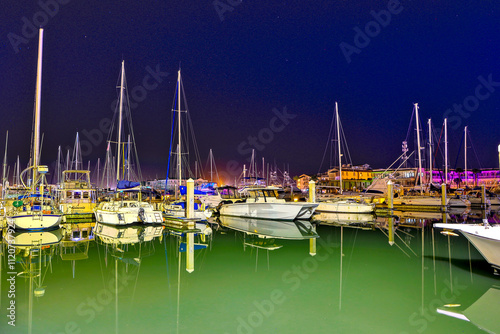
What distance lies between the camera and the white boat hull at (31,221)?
1998 centimetres

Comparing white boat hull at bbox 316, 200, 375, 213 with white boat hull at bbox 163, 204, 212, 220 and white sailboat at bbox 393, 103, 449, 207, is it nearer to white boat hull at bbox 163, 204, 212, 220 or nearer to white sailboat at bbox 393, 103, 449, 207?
white sailboat at bbox 393, 103, 449, 207

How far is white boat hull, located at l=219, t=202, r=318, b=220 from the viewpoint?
27684 millimetres

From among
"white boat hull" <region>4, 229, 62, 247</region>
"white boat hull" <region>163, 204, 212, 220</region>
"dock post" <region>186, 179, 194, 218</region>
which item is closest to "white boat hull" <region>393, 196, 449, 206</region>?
"white boat hull" <region>163, 204, 212, 220</region>

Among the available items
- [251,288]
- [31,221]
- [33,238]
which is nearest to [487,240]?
[251,288]

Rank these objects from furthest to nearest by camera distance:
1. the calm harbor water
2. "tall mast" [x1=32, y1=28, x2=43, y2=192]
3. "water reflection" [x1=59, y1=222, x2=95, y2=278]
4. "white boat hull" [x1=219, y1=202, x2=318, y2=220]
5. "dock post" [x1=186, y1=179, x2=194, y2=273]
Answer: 1. "white boat hull" [x1=219, y1=202, x2=318, y2=220]
2. "tall mast" [x1=32, y1=28, x2=43, y2=192]
3. "water reflection" [x1=59, y1=222, x2=95, y2=278]
4. "dock post" [x1=186, y1=179, x2=194, y2=273]
5. the calm harbor water

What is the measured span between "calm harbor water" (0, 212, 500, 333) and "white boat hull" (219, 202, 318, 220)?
1120 centimetres

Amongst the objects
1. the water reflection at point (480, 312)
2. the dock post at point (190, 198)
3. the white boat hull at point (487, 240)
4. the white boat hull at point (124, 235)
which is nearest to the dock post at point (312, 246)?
the white boat hull at point (487, 240)

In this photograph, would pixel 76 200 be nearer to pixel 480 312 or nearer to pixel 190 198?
pixel 190 198

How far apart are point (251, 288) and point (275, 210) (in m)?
19.5

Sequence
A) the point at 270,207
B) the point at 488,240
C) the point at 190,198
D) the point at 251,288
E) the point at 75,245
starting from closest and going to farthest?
1. the point at 251,288
2. the point at 488,240
3. the point at 75,245
4. the point at 190,198
5. the point at 270,207

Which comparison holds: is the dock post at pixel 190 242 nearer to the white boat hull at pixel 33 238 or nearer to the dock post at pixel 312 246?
the dock post at pixel 312 246

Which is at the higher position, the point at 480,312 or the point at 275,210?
the point at 275,210

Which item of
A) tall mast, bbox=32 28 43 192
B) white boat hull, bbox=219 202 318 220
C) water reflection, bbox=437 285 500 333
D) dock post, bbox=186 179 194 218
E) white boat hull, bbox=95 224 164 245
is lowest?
white boat hull, bbox=95 224 164 245

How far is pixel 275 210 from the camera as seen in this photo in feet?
94.0
